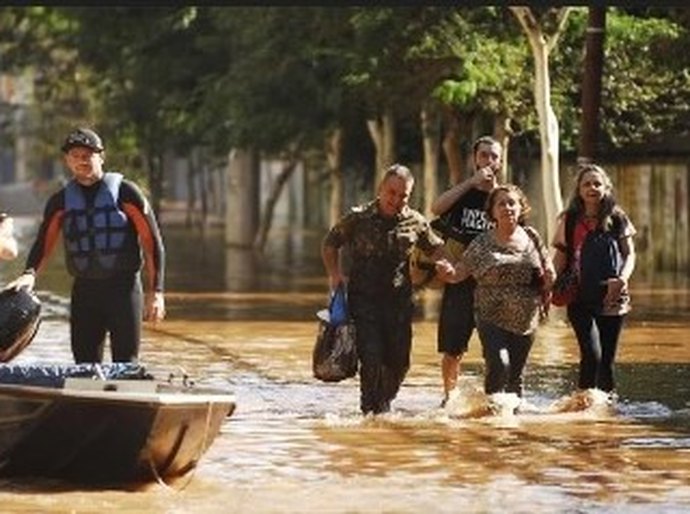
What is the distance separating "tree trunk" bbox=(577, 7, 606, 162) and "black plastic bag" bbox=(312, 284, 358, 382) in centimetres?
968

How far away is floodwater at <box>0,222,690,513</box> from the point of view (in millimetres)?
12586

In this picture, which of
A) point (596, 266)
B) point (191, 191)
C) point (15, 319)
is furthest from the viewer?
point (191, 191)

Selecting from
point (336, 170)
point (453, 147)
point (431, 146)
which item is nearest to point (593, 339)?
point (453, 147)

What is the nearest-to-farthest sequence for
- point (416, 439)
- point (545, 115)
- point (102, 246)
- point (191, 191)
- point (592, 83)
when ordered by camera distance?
point (102, 246) < point (416, 439) < point (592, 83) < point (545, 115) < point (191, 191)

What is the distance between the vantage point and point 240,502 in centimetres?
1248

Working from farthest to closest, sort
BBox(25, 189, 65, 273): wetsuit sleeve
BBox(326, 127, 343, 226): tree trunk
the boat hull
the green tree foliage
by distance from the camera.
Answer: BBox(326, 127, 343, 226): tree trunk → the green tree foliage → BBox(25, 189, 65, 273): wetsuit sleeve → the boat hull

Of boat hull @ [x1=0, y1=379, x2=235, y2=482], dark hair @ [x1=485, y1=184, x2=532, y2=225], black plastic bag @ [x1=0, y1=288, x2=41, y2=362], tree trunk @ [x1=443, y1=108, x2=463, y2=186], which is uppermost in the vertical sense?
tree trunk @ [x1=443, y1=108, x2=463, y2=186]

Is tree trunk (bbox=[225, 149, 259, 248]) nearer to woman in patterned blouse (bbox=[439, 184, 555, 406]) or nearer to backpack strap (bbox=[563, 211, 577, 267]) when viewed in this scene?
backpack strap (bbox=[563, 211, 577, 267])

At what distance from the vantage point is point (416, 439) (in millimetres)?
15438

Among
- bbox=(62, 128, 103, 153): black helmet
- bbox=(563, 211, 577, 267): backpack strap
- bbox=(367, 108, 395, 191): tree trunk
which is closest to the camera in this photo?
bbox=(62, 128, 103, 153): black helmet

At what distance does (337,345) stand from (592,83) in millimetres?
10124

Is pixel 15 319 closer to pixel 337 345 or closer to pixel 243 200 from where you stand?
pixel 337 345

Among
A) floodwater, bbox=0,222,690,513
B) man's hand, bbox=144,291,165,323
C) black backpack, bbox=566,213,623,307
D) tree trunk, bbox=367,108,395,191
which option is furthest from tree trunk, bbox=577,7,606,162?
tree trunk, bbox=367,108,395,191

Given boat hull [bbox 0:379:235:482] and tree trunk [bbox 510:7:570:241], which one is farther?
tree trunk [bbox 510:7:570:241]
